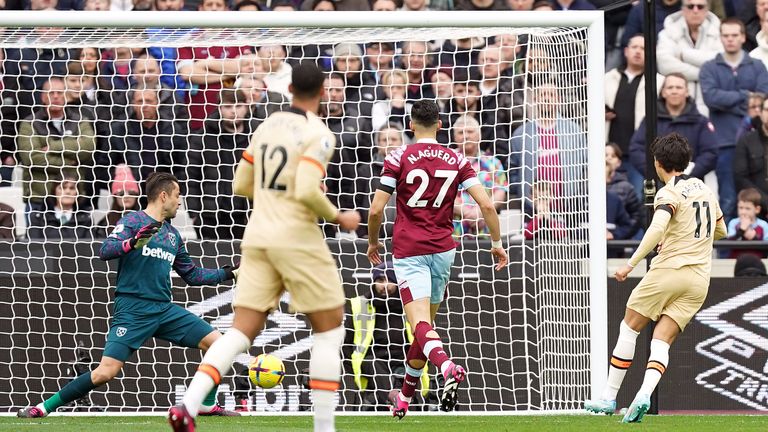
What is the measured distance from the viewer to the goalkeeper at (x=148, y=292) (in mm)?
8602

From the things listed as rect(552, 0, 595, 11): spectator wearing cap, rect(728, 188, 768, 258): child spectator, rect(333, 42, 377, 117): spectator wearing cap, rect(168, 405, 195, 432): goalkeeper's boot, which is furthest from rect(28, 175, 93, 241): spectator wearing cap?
rect(728, 188, 768, 258): child spectator

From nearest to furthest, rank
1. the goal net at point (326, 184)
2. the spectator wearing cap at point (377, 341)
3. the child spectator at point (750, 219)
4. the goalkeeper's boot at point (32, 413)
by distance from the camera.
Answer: the goalkeeper's boot at point (32, 413) → the goal net at point (326, 184) → the spectator wearing cap at point (377, 341) → the child spectator at point (750, 219)

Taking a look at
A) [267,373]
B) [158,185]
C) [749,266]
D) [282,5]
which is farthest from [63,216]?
[749,266]

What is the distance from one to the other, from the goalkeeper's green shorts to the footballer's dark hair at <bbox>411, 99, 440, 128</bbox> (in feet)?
7.31

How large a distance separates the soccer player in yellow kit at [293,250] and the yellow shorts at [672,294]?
310 centimetres

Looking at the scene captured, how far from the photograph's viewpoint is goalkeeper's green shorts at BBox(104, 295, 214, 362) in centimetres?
866

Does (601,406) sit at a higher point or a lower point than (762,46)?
lower

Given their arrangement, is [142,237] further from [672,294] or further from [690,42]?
[690,42]

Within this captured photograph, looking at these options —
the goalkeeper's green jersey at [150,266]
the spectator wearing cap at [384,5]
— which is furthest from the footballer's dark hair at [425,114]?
the spectator wearing cap at [384,5]

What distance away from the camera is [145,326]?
8.73 meters

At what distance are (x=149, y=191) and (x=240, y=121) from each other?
2619 mm

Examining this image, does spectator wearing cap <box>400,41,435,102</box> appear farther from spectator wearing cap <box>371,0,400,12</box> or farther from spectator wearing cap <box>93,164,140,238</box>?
spectator wearing cap <box>93,164,140,238</box>

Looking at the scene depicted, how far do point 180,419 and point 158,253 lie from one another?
3.19 meters

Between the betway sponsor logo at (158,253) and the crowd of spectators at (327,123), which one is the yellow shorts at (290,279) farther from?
the crowd of spectators at (327,123)
